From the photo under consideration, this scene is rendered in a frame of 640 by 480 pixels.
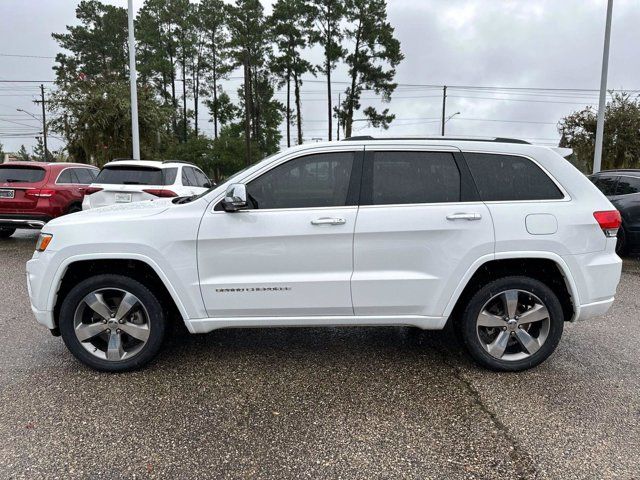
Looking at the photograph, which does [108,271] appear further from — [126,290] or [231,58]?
[231,58]

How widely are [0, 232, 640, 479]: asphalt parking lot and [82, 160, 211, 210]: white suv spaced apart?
3.80 meters

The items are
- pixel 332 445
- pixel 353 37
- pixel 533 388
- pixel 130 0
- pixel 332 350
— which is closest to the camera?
pixel 332 445

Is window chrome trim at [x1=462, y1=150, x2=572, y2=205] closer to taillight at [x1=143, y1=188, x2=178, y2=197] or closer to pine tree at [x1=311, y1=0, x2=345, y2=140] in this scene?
taillight at [x1=143, y1=188, x2=178, y2=197]

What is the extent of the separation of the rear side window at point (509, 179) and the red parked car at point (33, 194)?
8481mm

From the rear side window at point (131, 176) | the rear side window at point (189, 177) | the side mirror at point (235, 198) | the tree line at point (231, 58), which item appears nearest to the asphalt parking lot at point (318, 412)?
the side mirror at point (235, 198)

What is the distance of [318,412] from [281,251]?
1.15 meters

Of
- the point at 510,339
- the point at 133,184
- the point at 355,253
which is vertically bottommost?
the point at 510,339

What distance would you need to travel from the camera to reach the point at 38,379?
11.6 ft

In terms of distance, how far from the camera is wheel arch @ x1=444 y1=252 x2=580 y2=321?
3447 mm

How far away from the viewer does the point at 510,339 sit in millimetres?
3625

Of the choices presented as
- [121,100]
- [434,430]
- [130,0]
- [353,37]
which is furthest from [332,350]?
[353,37]

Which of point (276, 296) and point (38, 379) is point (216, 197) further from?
point (38, 379)

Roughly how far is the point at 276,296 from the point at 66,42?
48208mm

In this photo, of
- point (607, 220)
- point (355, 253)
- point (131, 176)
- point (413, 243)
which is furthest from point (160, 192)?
point (607, 220)
